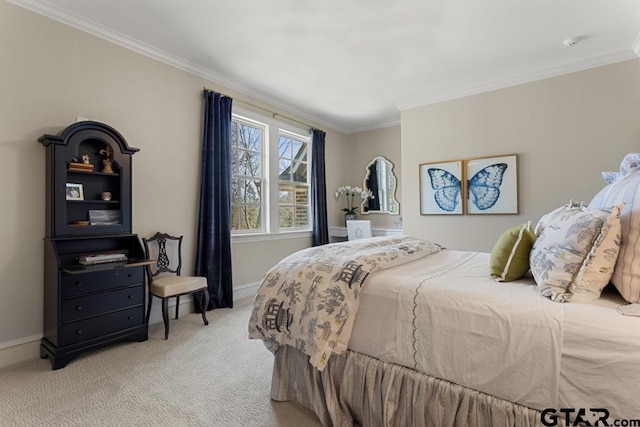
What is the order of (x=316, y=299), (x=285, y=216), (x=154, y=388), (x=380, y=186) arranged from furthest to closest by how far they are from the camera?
(x=380, y=186) < (x=285, y=216) < (x=154, y=388) < (x=316, y=299)

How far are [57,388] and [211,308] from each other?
1587 millimetres

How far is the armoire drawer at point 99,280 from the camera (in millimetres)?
2227

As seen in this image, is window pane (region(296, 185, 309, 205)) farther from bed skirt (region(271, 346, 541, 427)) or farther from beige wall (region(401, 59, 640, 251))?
bed skirt (region(271, 346, 541, 427))

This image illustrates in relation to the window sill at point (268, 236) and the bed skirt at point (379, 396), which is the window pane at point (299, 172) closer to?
the window sill at point (268, 236)

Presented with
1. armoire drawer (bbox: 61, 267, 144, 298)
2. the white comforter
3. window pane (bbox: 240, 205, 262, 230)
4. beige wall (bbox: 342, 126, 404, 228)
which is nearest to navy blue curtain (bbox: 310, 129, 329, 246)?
beige wall (bbox: 342, 126, 404, 228)

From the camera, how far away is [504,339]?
1.17 metres

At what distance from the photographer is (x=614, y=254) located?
3.91 feet

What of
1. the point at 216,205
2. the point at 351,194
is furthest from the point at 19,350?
the point at 351,194

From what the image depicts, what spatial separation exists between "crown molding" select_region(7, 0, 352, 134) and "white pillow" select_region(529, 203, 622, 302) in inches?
141

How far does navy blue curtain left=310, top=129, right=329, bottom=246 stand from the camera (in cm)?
500

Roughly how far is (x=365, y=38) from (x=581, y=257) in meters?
2.45

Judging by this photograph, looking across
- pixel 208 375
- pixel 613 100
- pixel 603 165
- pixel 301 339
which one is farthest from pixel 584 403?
pixel 613 100

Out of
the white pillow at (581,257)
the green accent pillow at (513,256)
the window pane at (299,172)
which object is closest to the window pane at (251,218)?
the window pane at (299,172)

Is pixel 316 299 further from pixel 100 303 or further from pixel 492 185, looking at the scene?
pixel 492 185
